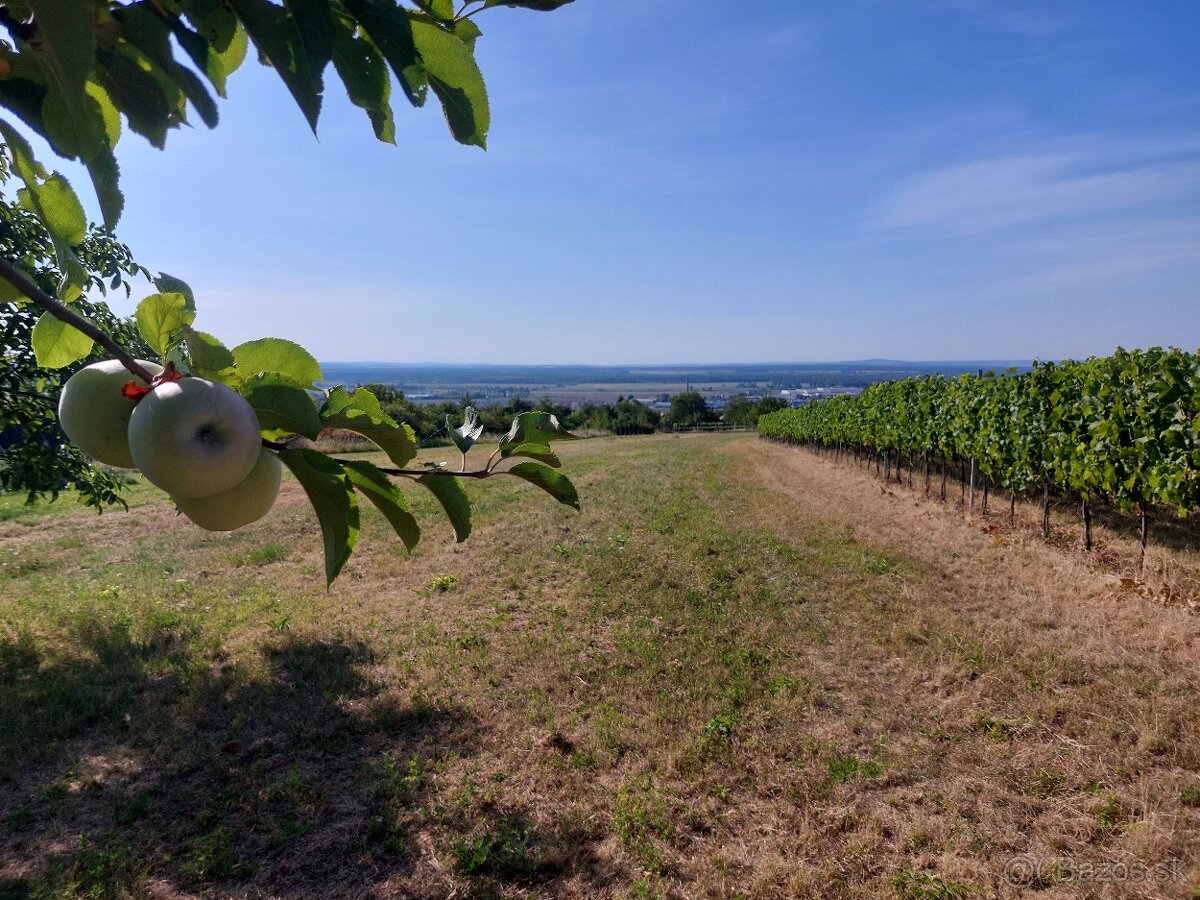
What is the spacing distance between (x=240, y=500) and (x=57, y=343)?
0.95 ft

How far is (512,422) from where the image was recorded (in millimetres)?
822

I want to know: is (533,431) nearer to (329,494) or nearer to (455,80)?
(329,494)

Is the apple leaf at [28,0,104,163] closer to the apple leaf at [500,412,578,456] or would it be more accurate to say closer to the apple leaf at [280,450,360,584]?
the apple leaf at [280,450,360,584]

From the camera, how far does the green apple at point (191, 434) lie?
1.70 feet

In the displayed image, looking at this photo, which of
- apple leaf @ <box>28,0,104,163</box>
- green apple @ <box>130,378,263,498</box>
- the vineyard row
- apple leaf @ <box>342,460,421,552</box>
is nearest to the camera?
apple leaf @ <box>28,0,104,163</box>

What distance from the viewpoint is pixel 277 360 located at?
2.10 feet

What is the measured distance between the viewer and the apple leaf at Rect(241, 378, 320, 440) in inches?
23.0

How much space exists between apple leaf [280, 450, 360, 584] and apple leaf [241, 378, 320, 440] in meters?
0.04

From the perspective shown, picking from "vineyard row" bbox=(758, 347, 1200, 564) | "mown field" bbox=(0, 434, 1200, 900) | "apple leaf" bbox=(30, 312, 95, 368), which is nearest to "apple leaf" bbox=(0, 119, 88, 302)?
"apple leaf" bbox=(30, 312, 95, 368)

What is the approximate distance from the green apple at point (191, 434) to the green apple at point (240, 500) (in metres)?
0.08

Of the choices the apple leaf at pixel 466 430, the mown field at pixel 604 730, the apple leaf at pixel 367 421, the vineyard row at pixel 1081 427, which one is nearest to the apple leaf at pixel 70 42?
the apple leaf at pixel 367 421

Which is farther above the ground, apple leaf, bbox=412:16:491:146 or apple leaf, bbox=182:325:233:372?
apple leaf, bbox=412:16:491:146

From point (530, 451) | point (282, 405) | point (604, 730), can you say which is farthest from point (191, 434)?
point (604, 730)

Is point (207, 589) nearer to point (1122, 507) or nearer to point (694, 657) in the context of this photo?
point (694, 657)
